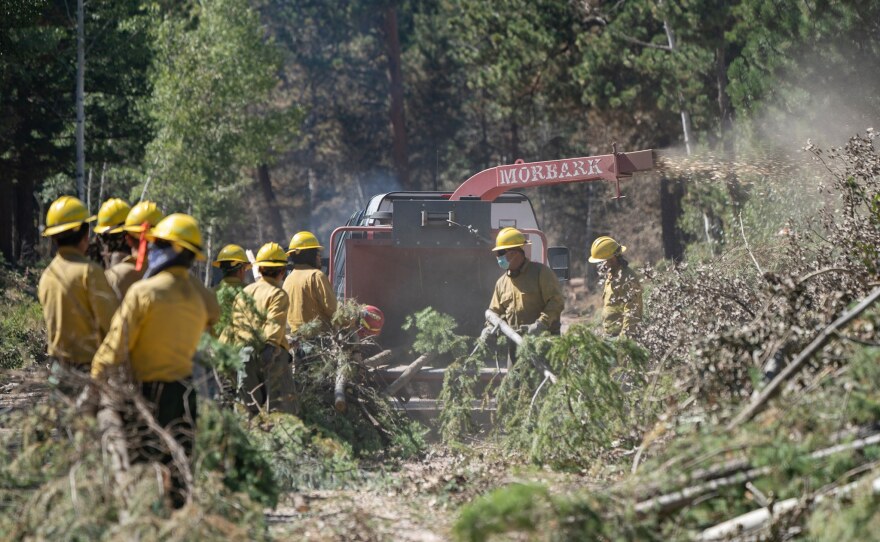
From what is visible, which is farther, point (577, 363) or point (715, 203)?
point (715, 203)

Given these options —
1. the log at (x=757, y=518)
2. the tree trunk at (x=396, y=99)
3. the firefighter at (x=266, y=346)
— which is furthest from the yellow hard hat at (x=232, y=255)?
the tree trunk at (x=396, y=99)

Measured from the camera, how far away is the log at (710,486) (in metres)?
5.59

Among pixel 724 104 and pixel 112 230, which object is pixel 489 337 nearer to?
pixel 112 230

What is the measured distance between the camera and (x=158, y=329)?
6090 mm

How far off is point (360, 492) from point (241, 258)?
258 cm

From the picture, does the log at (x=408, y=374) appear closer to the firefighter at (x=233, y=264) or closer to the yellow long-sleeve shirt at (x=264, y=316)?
the yellow long-sleeve shirt at (x=264, y=316)

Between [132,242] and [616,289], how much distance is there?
18.4ft

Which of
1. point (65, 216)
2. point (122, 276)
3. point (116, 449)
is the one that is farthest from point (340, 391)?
point (116, 449)

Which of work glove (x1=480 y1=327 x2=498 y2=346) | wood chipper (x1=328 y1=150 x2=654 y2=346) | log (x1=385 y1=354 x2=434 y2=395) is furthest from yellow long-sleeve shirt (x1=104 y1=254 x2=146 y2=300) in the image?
wood chipper (x1=328 y1=150 x2=654 y2=346)

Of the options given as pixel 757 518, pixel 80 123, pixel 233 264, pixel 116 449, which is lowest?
pixel 757 518

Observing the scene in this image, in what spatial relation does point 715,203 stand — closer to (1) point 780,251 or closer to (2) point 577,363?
(1) point 780,251

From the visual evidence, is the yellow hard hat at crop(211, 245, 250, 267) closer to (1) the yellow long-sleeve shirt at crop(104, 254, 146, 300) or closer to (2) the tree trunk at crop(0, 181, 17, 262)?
(1) the yellow long-sleeve shirt at crop(104, 254, 146, 300)

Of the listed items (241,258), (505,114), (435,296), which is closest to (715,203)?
(505,114)

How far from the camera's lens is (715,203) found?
24.6 metres
